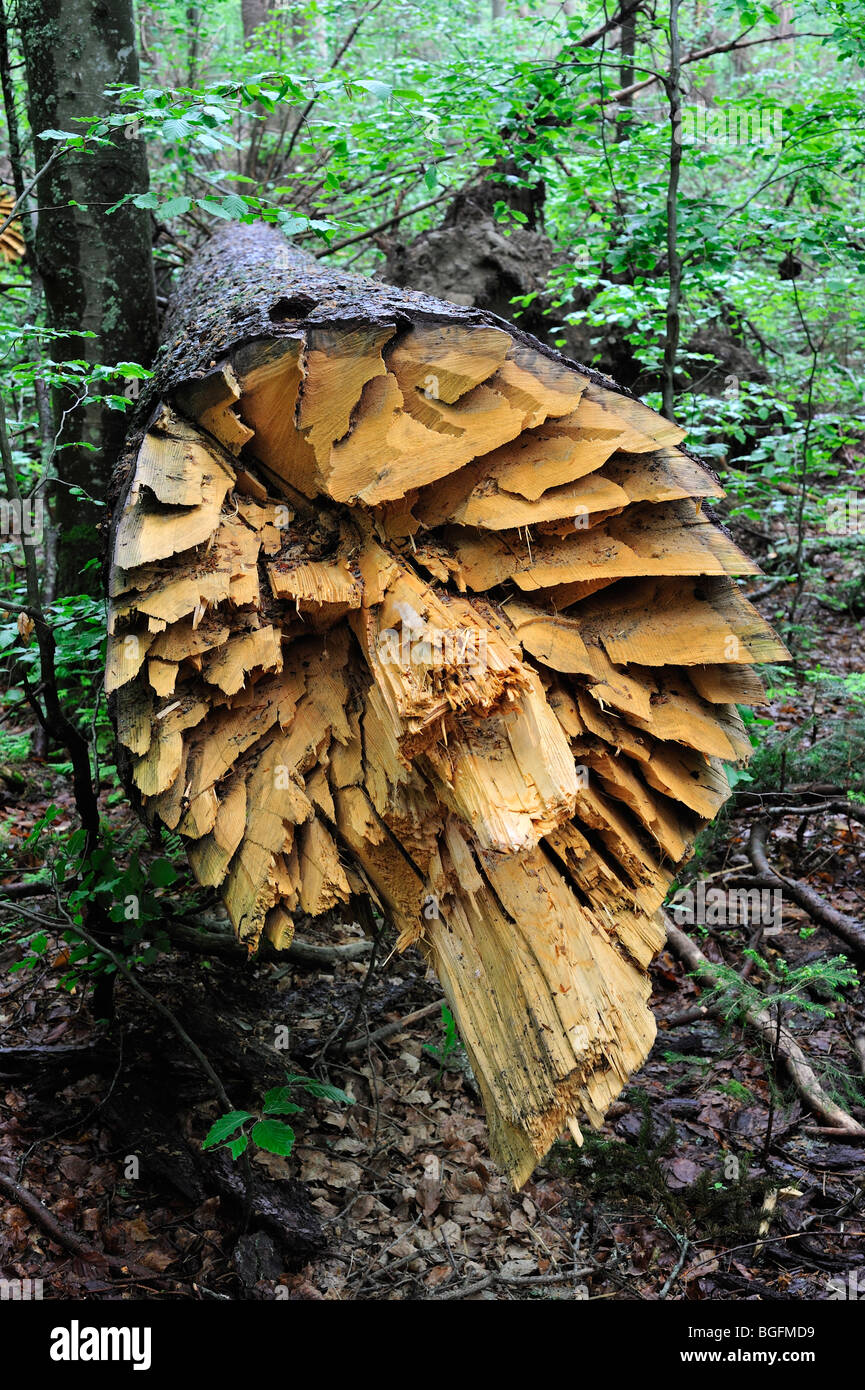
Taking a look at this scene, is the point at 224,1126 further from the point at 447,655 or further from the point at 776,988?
the point at 776,988

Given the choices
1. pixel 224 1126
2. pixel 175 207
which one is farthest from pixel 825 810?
pixel 175 207

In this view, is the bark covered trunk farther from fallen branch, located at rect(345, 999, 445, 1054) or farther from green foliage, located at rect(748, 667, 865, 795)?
green foliage, located at rect(748, 667, 865, 795)

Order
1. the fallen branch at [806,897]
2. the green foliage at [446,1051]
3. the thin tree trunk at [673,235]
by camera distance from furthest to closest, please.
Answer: the thin tree trunk at [673,235]
the fallen branch at [806,897]
the green foliage at [446,1051]

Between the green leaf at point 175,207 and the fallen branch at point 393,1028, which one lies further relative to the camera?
the fallen branch at point 393,1028

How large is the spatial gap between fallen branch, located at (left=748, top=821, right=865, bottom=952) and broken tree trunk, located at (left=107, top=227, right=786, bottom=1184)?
4.54 feet

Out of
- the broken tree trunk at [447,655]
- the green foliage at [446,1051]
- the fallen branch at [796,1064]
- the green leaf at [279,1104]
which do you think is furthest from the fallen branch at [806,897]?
the green leaf at [279,1104]

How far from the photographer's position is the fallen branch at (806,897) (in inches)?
125

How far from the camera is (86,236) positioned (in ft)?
12.7

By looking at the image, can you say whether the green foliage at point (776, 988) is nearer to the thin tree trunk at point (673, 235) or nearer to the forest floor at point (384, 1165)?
the forest floor at point (384, 1165)

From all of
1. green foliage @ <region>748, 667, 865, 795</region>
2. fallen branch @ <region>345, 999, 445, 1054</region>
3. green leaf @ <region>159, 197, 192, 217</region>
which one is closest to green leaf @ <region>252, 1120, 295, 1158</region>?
fallen branch @ <region>345, 999, 445, 1054</region>

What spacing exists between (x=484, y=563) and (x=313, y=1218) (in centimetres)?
189

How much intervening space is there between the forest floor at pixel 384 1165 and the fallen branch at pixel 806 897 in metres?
0.12
